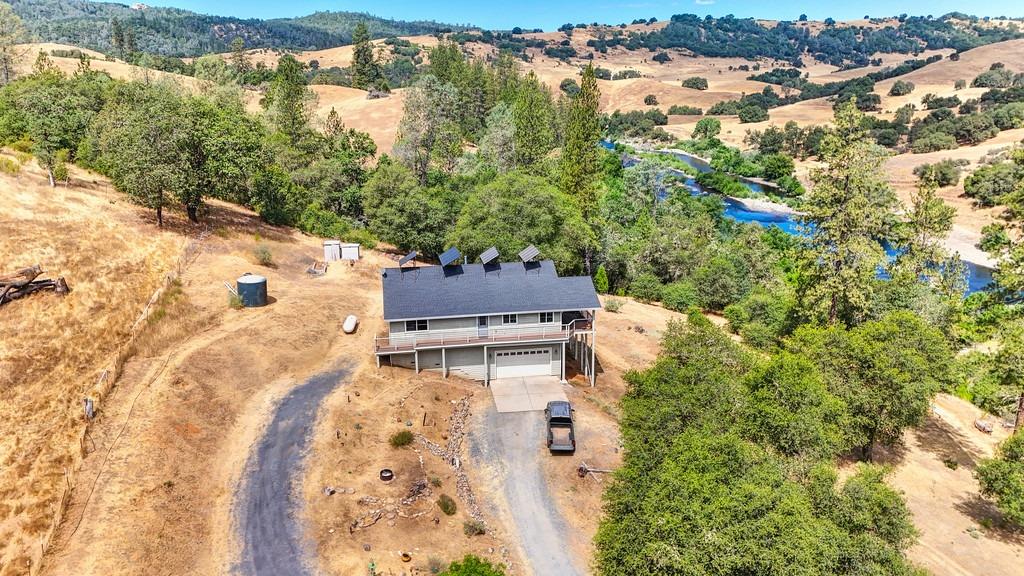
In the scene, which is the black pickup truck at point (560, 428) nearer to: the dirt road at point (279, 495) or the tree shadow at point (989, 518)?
the dirt road at point (279, 495)

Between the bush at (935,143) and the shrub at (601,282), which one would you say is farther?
the bush at (935,143)

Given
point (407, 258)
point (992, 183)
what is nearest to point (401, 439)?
point (407, 258)

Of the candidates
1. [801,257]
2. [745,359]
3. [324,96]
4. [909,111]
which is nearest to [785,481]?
[745,359]

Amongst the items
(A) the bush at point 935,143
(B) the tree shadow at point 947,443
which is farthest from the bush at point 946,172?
(B) the tree shadow at point 947,443

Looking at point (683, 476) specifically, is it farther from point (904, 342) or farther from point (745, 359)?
point (904, 342)

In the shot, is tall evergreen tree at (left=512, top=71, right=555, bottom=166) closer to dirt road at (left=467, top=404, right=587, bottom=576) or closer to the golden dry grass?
the golden dry grass

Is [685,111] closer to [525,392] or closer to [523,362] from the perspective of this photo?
[523,362]
